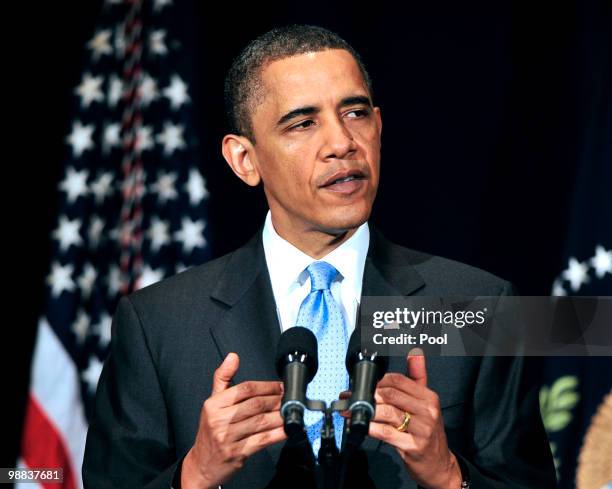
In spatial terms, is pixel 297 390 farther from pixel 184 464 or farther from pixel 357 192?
pixel 357 192

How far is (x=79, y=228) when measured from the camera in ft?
11.1

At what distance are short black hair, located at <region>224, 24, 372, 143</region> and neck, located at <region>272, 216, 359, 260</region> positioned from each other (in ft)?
0.91

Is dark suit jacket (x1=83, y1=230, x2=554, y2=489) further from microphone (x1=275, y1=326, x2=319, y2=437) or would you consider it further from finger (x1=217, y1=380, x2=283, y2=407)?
microphone (x1=275, y1=326, x2=319, y2=437)

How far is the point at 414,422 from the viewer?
170cm

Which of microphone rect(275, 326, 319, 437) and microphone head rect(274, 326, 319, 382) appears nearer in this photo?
microphone rect(275, 326, 319, 437)

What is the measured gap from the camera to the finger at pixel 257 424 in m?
1.66

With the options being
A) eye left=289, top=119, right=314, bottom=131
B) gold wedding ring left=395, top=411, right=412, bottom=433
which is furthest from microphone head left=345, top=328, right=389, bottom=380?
eye left=289, top=119, right=314, bottom=131

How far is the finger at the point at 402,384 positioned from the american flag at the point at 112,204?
1.83 metres

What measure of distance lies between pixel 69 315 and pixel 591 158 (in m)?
1.86

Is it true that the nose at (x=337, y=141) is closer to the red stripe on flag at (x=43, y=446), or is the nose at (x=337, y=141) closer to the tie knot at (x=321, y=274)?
the tie knot at (x=321, y=274)

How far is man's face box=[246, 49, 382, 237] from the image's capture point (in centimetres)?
215

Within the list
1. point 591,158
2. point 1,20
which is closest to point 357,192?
point 591,158

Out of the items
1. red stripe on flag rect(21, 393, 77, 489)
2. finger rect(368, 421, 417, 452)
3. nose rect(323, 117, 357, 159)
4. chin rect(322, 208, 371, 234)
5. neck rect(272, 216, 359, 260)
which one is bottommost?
finger rect(368, 421, 417, 452)

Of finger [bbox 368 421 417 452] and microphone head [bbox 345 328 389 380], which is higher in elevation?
microphone head [bbox 345 328 389 380]
